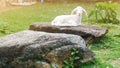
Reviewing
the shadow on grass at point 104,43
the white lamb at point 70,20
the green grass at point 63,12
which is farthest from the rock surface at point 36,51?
the white lamb at point 70,20

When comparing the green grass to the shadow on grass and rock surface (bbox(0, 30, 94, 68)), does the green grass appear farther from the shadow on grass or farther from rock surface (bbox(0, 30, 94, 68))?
rock surface (bbox(0, 30, 94, 68))

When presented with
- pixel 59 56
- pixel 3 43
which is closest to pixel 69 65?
pixel 59 56

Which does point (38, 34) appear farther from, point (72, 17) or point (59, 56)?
point (72, 17)

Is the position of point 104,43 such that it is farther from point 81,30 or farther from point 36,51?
point 36,51

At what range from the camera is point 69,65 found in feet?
15.6

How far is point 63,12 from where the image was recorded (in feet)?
33.8

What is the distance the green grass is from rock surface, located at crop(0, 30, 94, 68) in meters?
0.46

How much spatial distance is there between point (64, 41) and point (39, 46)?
0.40m

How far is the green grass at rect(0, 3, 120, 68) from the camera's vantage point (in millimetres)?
5405

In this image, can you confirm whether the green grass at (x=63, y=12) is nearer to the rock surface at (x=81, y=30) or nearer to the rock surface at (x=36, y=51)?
the rock surface at (x=81, y=30)

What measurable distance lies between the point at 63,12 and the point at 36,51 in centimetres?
584

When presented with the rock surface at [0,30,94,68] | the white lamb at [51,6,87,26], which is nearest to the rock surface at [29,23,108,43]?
the white lamb at [51,6,87,26]

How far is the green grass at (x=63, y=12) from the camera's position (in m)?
5.41

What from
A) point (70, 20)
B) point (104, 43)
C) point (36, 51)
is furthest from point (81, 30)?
point (36, 51)
